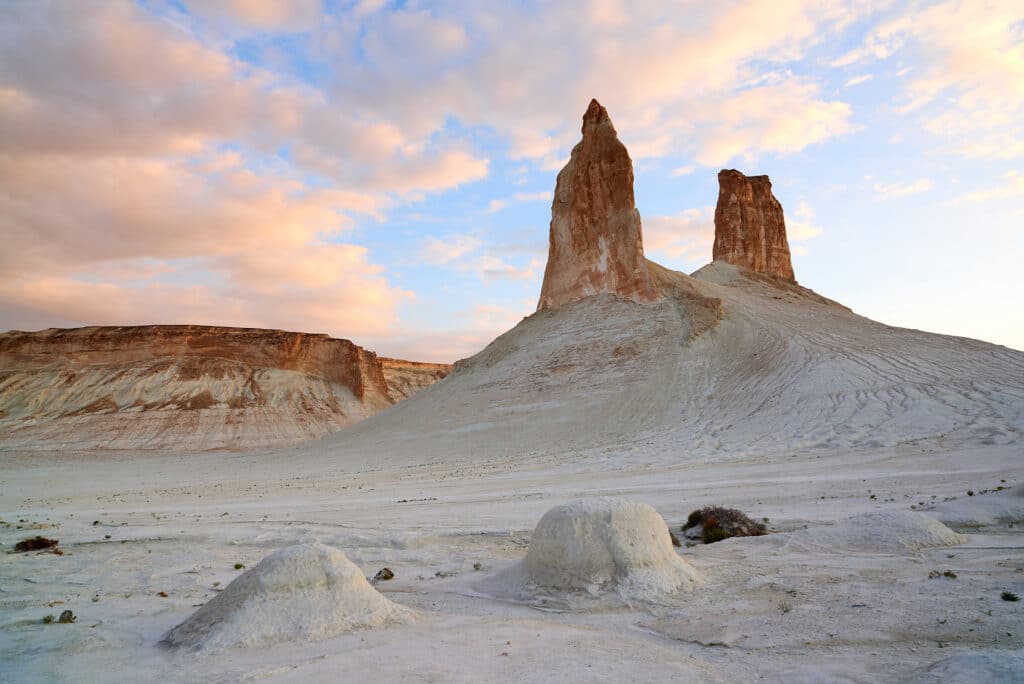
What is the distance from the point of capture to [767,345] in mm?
33688

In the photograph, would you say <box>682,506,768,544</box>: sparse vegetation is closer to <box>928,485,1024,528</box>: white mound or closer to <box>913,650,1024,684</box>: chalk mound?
<box>928,485,1024,528</box>: white mound

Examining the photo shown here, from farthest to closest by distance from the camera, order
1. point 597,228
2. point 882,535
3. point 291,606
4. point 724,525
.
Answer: point 597,228, point 724,525, point 882,535, point 291,606

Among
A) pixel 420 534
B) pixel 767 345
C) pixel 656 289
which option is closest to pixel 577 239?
pixel 656 289

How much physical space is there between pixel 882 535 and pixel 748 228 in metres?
56.9

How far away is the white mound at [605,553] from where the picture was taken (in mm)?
7543

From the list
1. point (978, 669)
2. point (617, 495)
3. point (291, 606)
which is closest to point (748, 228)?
point (617, 495)

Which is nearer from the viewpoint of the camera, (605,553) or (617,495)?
(605,553)

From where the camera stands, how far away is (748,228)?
61.8m

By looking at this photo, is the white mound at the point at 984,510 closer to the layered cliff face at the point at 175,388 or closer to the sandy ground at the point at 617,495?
the sandy ground at the point at 617,495

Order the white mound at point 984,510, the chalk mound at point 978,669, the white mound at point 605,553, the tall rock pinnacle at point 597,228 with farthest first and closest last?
the tall rock pinnacle at point 597,228 < the white mound at point 984,510 < the white mound at point 605,553 < the chalk mound at point 978,669

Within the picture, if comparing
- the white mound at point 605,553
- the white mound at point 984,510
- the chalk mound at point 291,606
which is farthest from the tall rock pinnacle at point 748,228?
the chalk mound at point 291,606

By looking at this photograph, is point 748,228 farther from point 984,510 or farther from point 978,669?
point 978,669

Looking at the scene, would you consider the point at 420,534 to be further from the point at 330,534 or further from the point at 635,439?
the point at 635,439

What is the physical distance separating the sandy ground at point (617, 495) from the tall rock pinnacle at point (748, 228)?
974 inches
